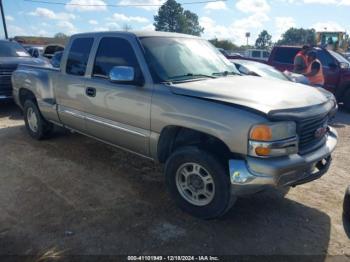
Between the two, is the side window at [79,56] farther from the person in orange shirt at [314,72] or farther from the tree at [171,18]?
the tree at [171,18]

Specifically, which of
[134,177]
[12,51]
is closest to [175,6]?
[12,51]

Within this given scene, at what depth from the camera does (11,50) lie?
10.4 metres

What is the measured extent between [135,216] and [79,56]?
2.54 m

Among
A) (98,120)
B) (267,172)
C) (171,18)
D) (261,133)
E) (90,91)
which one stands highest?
(171,18)

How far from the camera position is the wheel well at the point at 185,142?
11.6 ft

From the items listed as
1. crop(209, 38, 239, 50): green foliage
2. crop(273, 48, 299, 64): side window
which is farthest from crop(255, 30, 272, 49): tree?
crop(273, 48, 299, 64): side window

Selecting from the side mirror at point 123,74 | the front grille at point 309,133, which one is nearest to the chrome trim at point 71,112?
the side mirror at point 123,74

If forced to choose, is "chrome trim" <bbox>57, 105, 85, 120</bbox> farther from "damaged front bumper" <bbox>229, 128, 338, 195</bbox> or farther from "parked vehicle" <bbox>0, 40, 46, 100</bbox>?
"parked vehicle" <bbox>0, 40, 46, 100</bbox>

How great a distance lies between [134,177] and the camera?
4758mm

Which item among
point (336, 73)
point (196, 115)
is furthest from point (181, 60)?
point (336, 73)

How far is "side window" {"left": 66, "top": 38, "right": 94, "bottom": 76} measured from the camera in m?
4.82

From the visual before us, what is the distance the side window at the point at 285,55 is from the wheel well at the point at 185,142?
8584 mm

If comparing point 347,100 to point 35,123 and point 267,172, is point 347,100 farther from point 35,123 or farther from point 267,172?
point 35,123

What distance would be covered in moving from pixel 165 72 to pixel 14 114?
6416 millimetres
